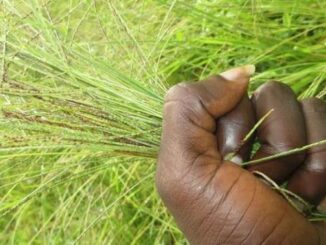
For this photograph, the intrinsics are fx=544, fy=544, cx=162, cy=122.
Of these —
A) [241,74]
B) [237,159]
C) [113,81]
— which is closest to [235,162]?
[237,159]

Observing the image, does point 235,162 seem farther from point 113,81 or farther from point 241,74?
point 113,81

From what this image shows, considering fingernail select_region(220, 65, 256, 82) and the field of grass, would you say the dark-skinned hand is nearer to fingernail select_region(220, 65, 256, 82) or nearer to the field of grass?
fingernail select_region(220, 65, 256, 82)

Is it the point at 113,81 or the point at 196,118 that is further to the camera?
the point at 113,81

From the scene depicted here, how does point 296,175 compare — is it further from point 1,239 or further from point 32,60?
point 1,239

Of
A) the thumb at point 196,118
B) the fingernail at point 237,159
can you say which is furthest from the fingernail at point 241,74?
the fingernail at point 237,159

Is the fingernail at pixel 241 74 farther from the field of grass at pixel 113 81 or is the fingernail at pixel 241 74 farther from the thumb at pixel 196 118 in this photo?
the field of grass at pixel 113 81

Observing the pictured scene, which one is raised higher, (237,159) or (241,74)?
(241,74)

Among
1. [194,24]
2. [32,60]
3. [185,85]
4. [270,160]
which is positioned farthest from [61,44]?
[194,24]

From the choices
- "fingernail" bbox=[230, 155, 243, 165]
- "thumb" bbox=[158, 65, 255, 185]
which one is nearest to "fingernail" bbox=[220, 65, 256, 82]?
"thumb" bbox=[158, 65, 255, 185]
